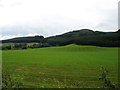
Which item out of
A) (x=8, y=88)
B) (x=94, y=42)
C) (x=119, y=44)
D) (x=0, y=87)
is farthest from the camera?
(x=94, y=42)

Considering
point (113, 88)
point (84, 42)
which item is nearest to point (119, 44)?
point (84, 42)

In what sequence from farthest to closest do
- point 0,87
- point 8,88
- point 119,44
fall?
point 119,44 → point 0,87 → point 8,88

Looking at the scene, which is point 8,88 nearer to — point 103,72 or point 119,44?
point 103,72

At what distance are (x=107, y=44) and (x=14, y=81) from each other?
122m

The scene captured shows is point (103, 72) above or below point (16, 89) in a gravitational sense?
above

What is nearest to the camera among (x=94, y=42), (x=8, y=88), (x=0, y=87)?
(x=8, y=88)

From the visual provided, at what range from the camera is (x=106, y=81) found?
35.0 ft

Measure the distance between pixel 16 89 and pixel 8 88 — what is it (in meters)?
0.47

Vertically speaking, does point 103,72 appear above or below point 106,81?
above

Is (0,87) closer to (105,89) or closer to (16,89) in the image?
(16,89)

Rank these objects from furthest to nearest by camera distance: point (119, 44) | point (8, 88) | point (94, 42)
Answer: point (94, 42)
point (119, 44)
point (8, 88)

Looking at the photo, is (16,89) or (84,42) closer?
(16,89)

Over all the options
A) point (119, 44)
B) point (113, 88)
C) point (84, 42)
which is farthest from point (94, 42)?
point (113, 88)

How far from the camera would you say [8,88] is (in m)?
9.20
